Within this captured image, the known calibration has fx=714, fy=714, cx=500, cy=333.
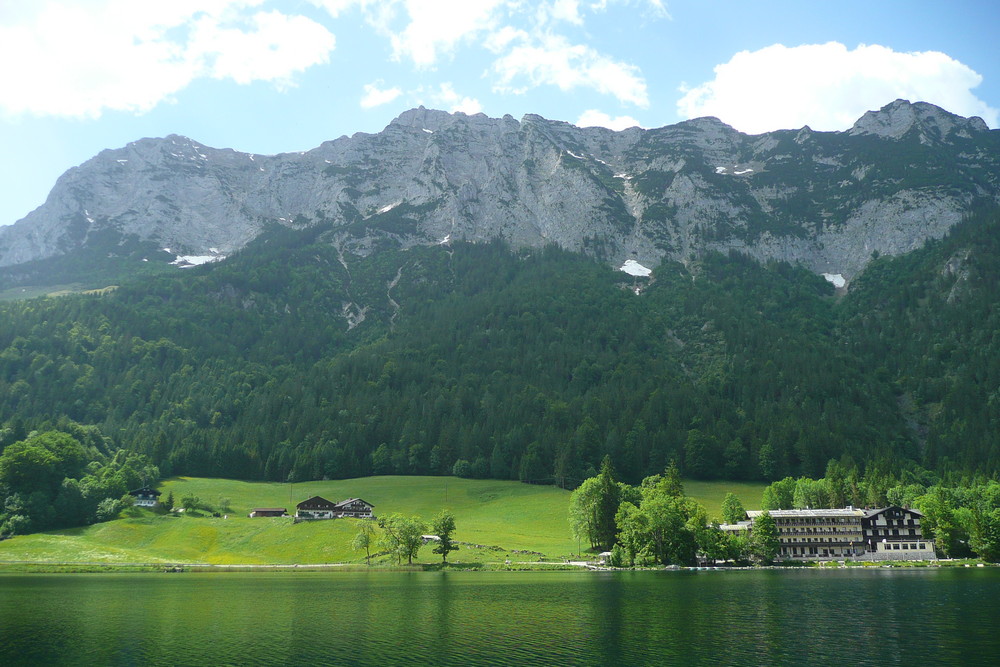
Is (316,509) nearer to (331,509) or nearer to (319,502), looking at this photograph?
(319,502)

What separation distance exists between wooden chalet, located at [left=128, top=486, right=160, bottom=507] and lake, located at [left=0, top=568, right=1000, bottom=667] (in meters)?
68.2

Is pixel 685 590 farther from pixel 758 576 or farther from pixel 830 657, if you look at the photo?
pixel 830 657

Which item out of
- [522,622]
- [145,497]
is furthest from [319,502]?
[522,622]

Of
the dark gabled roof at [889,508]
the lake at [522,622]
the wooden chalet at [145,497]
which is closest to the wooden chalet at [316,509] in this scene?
the wooden chalet at [145,497]

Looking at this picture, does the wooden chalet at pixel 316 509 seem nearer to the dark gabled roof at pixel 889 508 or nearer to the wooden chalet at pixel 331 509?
the wooden chalet at pixel 331 509

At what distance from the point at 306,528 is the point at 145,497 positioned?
42.0 m

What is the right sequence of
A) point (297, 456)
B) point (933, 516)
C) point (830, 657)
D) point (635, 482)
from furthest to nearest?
point (297, 456)
point (635, 482)
point (933, 516)
point (830, 657)

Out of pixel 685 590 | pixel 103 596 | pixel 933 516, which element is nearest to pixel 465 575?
pixel 685 590

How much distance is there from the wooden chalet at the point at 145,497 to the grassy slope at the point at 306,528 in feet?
22.1

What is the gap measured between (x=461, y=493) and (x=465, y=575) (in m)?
70.6

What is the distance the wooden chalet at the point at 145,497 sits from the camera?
487 feet

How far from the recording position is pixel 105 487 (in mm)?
144625

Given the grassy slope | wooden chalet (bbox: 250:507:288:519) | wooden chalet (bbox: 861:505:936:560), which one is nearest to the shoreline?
the grassy slope

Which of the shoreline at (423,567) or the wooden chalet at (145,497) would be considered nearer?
the shoreline at (423,567)
